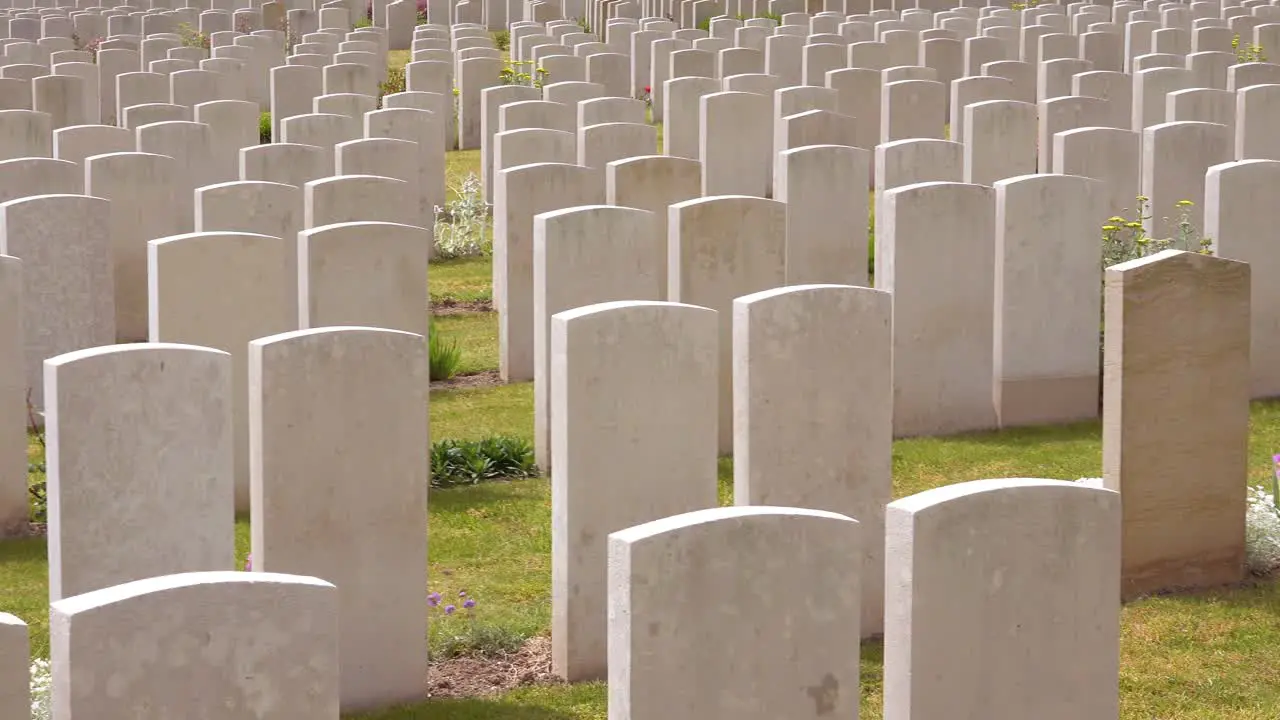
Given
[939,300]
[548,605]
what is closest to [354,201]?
[939,300]

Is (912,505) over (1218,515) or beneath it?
over

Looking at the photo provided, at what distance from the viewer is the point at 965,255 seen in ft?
25.2

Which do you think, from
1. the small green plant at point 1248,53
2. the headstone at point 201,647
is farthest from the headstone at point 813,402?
the small green plant at point 1248,53

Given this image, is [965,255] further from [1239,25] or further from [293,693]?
[1239,25]

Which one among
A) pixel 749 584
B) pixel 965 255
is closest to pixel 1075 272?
pixel 965 255

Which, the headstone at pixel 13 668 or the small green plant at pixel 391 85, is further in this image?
the small green plant at pixel 391 85

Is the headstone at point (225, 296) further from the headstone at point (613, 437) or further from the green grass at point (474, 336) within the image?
the green grass at point (474, 336)

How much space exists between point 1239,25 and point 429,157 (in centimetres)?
865

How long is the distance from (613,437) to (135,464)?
129 centimetres

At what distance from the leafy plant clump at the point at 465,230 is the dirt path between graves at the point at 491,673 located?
6.34 metres

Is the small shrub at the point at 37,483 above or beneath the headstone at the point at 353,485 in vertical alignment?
beneath

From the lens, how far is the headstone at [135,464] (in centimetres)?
484

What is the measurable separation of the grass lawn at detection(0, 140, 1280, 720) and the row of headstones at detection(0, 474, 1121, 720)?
898 millimetres

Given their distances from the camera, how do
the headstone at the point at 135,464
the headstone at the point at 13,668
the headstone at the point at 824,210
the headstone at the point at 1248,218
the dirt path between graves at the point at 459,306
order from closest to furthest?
the headstone at the point at 13,668 < the headstone at the point at 135,464 < the headstone at the point at 1248,218 < the headstone at the point at 824,210 < the dirt path between graves at the point at 459,306
